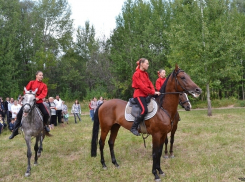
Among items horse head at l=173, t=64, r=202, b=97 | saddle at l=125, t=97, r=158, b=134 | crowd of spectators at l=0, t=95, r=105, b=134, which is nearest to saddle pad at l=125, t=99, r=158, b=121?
saddle at l=125, t=97, r=158, b=134

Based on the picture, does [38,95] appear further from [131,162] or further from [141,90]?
[131,162]

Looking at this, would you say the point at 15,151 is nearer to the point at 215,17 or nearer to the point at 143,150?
the point at 143,150

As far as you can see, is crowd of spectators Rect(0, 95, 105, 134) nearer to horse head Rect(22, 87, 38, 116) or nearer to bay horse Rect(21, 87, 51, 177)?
bay horse Rect(21, 87, 51, 177)

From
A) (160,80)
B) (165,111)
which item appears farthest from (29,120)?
(160,80)

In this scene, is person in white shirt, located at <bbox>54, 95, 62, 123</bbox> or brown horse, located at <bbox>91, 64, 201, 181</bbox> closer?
brown horse, located at <bbox>91, 64, 201, 181</bbox>

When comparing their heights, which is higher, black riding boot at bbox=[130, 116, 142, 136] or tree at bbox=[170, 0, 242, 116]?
tree at bbox=[170, 0, 242, 116]

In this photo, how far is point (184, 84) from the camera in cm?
546

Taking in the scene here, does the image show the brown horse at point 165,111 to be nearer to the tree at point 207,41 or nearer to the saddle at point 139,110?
the saddle at point 139,110

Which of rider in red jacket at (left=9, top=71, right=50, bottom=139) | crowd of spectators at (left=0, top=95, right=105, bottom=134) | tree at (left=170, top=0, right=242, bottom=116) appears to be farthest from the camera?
tree at (left=170, top=0, right=242, bottom=116)

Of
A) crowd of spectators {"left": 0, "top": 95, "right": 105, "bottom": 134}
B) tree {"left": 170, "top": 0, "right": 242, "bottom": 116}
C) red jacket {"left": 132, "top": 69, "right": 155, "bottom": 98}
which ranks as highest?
tree {"left": 170, "top": 0, "right": 242, "bottom": 116}

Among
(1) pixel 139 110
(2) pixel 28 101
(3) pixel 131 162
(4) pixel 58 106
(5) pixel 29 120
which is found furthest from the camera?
(4) pixel 58 106

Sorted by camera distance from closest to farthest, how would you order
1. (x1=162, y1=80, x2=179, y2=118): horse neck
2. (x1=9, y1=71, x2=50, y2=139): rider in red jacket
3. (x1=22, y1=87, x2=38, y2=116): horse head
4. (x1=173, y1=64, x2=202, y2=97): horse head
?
(x1=173, y1=64, x2=202, y2=97): horse head → (x1=162, y1=80, x2=179, y2=118): horse neck → (x1=22, y1=87, x2=38, y2=116): horse head → (x1=9, y1=71, x2=50, y2=139): rider in red jacket

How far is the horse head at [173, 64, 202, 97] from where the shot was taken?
5.27m

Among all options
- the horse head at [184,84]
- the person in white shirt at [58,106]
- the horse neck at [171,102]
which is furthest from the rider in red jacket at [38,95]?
the person in white shirt at [58,106]
